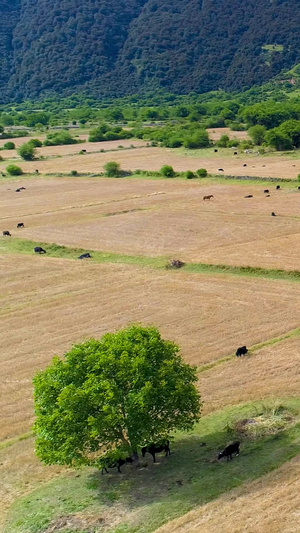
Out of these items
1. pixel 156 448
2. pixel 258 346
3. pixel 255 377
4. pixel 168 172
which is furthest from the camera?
pixel 168 172

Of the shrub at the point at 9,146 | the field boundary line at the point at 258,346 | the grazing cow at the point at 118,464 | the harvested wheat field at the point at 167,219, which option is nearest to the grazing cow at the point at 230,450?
the grazing cow at the point at 118,464

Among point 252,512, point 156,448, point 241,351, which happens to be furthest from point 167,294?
point 252,512

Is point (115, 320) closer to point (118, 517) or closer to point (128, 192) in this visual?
point (118, 517)

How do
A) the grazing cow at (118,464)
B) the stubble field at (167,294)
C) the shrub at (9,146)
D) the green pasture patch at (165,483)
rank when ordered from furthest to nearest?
the shrub at (9,146)
the stubble field at (167,294)
the grazing cow at (118,464)
the green pasture patch at (165,483)

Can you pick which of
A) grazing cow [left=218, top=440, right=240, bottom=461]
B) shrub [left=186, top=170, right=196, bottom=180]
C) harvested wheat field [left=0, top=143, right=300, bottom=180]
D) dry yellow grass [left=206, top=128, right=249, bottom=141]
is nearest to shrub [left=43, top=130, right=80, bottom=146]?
harvested wheat field [left=0, top=143, right=300, bottom=180]

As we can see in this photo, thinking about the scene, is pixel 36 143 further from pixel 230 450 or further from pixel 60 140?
pixel 230 450

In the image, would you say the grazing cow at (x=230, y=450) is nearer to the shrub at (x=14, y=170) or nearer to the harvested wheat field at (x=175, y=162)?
the harvested wheat field at (x=175, y=162)
